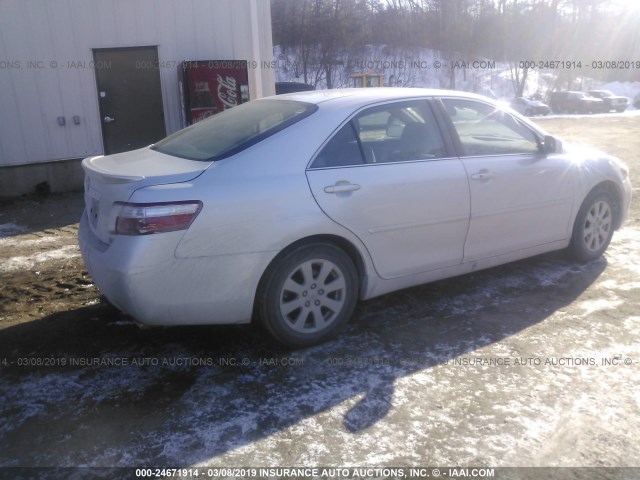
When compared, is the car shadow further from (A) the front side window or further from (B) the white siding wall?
(B) the white siding wall

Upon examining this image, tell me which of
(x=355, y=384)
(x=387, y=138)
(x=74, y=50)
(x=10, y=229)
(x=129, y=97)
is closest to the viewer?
(x=355, y=384)

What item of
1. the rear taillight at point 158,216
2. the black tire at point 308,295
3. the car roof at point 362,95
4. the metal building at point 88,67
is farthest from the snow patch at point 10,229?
the black tire at point 308,295

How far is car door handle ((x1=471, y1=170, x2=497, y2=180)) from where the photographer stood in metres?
4.11

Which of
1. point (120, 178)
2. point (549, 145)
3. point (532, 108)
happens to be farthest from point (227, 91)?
point (532, 108)

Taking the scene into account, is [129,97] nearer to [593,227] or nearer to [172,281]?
[172,281]

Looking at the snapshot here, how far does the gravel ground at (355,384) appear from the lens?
2.72 meters

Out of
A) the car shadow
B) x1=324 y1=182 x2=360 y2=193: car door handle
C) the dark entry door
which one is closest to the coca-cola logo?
the dark entry door

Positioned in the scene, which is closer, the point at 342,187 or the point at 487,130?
the point at 342,187

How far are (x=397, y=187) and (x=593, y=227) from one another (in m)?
2.29

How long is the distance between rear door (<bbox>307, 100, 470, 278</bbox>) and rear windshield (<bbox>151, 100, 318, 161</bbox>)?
350 mm

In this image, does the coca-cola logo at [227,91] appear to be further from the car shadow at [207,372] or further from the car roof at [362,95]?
the car shadow at [207,372]

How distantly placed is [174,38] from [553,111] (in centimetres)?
2857

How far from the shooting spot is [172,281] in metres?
3.15

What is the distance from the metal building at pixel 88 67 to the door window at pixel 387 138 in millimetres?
6255
